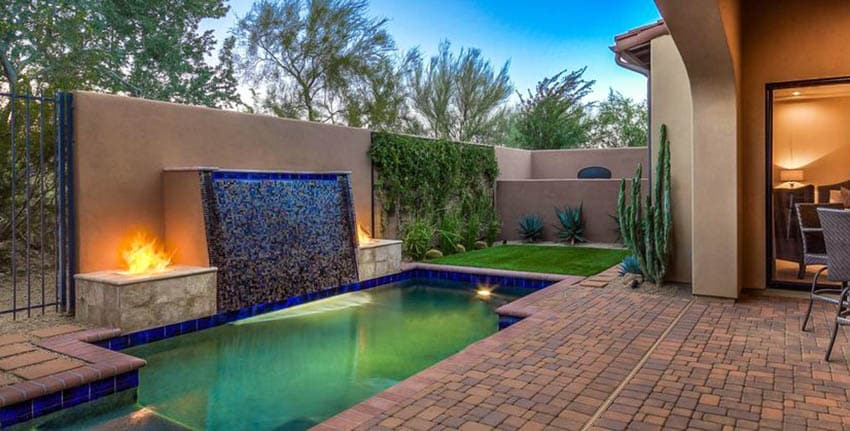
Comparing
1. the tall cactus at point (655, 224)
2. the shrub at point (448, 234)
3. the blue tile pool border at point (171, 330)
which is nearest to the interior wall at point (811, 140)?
the tall cactus at point (655, 224)

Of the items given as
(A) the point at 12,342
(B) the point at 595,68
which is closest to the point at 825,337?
(A) the point at 12,342

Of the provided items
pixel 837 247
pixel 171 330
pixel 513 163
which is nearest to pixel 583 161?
pixel 513 163

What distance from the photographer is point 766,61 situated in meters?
6.59

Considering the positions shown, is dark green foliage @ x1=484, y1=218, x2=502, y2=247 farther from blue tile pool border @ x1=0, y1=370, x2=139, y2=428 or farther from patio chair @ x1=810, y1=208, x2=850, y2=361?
blue tile pool border @ x1=0, y1=370, x2=139, y2=428

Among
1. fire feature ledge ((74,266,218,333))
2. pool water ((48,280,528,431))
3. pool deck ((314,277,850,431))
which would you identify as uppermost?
fire feature ledge ((74,266,218,333))

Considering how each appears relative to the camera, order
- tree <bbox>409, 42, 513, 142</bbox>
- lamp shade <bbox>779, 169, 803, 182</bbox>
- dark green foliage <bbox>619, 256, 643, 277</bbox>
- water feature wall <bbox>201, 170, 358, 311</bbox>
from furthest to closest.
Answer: tree <bbox>409, 42, 513, 142</bbox>
dark green foliage <bbox>619, 256, 643, 277</bbox>
lamp shade <bbox>779, 169, 803, 182</bbox>
water feature wall <bbox>201, 170, 358, 311</bbox>

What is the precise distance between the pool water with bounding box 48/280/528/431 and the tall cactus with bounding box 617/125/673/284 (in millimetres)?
1848

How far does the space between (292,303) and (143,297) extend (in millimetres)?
2172

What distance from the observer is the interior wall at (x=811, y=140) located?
6.57 m

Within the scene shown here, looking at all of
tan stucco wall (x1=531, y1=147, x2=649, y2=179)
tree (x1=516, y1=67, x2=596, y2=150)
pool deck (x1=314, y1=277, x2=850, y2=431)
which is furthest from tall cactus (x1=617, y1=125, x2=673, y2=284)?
tree (x1=516, y1=67, x2=596, y2=150)

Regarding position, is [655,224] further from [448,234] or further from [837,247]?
[448,234]

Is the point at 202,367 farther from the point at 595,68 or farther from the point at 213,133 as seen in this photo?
the point at 595,68

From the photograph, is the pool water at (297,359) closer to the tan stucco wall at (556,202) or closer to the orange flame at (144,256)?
the orange flame at (144,256)

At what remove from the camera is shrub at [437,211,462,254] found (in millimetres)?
11430
